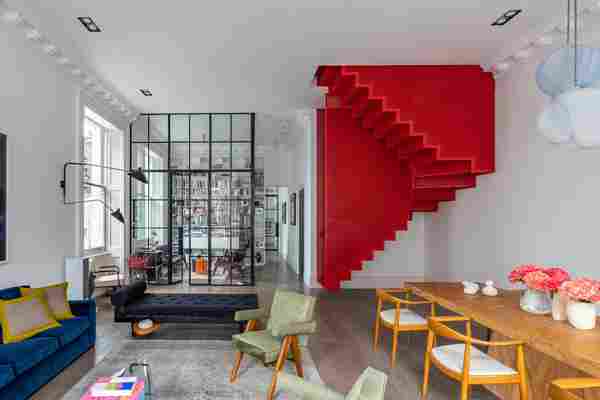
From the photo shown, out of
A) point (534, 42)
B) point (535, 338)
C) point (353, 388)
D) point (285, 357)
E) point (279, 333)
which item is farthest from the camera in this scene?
point (534, 42)

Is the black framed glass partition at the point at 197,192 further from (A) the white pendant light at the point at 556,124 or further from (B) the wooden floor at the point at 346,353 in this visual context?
(A) the white pendant light at the point at 556,124

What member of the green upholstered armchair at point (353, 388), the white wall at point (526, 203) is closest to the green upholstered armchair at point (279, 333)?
the green upholstered armchair at point (353, 388)

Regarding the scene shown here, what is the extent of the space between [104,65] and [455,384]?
582cm

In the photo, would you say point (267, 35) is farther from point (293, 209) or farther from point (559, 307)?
point (293, 209)

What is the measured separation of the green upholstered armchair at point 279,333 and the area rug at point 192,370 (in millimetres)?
186

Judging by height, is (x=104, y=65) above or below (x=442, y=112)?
above

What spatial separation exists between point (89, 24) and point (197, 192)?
466 cm

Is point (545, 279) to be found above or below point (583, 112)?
below

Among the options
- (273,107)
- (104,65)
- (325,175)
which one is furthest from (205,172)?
(104,65)

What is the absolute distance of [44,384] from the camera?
3.36 meters

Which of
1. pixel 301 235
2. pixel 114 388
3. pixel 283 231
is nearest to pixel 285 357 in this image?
pixel 114 388

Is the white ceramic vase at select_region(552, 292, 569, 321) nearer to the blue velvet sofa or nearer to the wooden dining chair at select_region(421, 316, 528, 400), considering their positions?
the wooden dining chair at select_region(421, 316, 528, 400)

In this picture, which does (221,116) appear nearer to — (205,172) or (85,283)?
(205,172)

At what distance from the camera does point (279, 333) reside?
3.37 m
